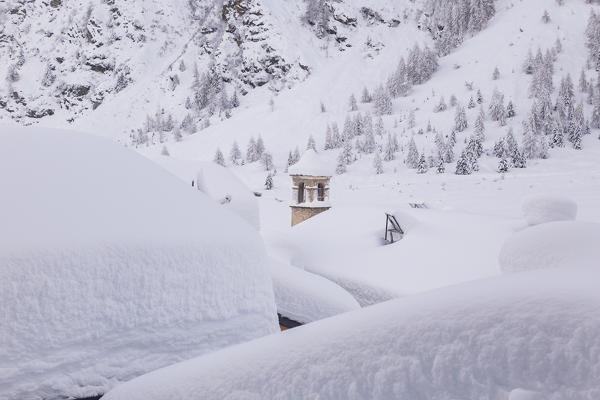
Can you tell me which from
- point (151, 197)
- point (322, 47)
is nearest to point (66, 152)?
point (151, 197)

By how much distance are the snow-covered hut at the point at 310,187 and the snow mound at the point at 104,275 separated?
13352 millimetres

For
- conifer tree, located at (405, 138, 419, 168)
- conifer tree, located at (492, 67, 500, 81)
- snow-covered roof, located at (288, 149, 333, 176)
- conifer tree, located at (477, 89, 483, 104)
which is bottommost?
snow-covered roof, located at (288, 149, 333, 176)

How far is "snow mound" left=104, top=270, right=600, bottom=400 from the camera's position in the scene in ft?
3.21

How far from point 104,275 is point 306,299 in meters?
2.52

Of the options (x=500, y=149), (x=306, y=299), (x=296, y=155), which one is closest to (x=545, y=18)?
(x=500, y=149)

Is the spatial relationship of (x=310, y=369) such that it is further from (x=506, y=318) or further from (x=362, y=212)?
(x=362, y=212)

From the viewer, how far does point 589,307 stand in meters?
1.02

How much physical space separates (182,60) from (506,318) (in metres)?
69.8

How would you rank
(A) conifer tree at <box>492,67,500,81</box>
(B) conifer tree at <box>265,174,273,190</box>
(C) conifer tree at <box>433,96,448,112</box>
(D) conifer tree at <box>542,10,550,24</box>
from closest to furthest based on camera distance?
(B) conifer tree at <box>265,174,273,190</box>, (C) conifer tree at <box>433,96,448,112</box>, (A) conifer tree at <box>492,67,500,81</box>, (D) conifer tree at <box>542,10,550,24</box>

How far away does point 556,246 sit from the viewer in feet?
9.14

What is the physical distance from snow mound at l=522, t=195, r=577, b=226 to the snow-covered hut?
907 centimetres

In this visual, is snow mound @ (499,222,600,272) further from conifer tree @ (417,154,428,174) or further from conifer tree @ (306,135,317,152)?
conifer tree @ (306,135,317,152)

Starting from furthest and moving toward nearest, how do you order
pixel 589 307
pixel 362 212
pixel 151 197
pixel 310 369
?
pixel 362 212 < pixel 151 197 < pixel 310 369 < pixel 589 307

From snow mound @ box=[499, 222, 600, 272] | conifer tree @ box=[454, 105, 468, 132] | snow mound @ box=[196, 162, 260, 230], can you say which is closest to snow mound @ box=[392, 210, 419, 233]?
snow mound @ box=[196, 162, 260, 230]
